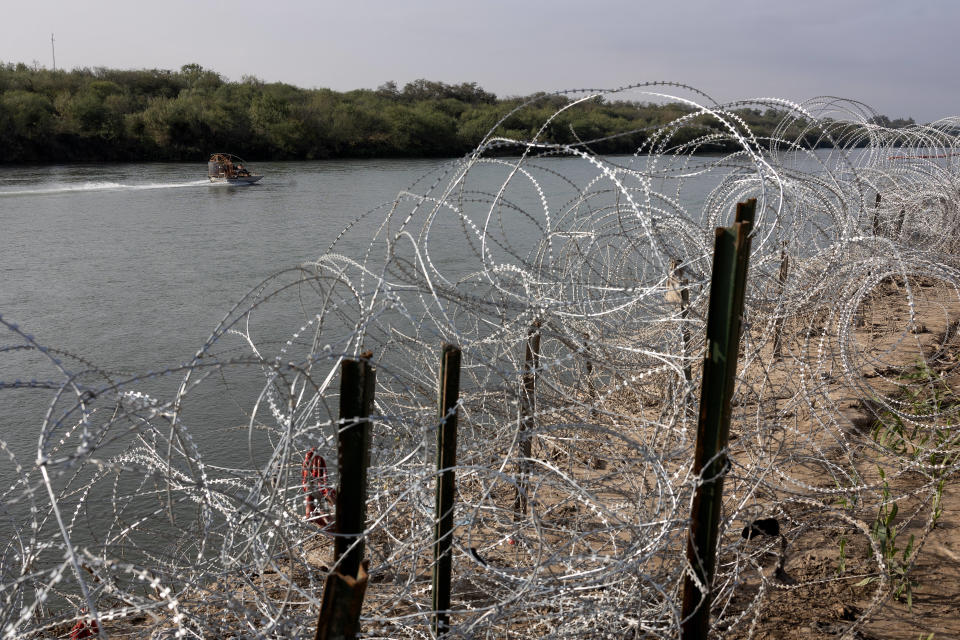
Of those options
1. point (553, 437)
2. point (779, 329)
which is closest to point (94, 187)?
point (779, 329)

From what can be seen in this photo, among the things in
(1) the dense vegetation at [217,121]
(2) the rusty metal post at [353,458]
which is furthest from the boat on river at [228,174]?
(2) the rusty metal post at [353,458]

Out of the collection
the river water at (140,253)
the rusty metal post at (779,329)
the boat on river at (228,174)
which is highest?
the boat on river at (228,174)

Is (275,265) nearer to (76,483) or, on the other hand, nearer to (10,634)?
(76,483)

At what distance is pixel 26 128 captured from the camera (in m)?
41.8

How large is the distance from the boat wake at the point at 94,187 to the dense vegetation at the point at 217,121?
14176mm

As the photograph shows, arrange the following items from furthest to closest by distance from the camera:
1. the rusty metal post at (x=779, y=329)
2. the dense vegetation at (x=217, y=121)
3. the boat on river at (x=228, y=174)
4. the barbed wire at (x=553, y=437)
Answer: the dense vegetation at (x=217, y=121) → the boat on river at (x=228, y=174) → the rusty metal post at (x=779, y=329) → the barbed wire at (x=553, y=437)

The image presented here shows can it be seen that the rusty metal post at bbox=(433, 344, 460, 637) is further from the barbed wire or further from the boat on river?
the boat on river

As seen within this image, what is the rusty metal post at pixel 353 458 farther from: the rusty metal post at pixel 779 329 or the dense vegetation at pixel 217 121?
the dense vegetation at pixel 217 121

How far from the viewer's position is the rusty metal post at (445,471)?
2609 millimetres

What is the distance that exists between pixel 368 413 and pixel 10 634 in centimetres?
99

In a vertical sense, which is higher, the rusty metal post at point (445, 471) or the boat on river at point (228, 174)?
the boat on river at point (228, 174)

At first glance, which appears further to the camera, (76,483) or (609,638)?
(76,483)

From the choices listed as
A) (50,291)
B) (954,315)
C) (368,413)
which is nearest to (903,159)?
(954,315)

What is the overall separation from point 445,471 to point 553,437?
2.97 ft
